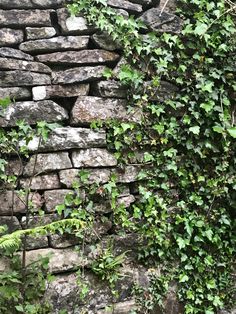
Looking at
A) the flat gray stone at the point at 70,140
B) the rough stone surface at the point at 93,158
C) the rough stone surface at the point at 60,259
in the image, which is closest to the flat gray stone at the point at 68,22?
the flat gray stone at the point at 70,140

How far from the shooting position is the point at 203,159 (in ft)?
10.7

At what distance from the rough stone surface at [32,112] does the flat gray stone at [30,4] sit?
0.71m

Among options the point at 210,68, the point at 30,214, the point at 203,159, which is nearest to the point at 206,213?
the point at 203,159

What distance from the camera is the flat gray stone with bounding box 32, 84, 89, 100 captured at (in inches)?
114

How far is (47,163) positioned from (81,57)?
32.9 inches

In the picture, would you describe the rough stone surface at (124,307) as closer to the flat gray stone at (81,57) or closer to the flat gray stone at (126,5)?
the flat gray stone at (81,57)

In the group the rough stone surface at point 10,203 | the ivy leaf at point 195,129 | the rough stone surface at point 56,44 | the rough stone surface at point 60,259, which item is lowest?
the rough stone surface at point 60,259

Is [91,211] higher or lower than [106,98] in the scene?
lower

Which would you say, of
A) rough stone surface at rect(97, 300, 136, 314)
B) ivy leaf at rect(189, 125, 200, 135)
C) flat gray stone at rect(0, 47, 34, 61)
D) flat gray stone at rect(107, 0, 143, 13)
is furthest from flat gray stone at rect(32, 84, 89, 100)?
rough stone surface at rect(97, 300, 136, 314)

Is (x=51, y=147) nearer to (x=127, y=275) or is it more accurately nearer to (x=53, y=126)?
(x=53, y=126)

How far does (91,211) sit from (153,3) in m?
1.76

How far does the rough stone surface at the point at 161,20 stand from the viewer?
3.18m

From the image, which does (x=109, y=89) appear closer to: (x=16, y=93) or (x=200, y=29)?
(x=16, y=93)

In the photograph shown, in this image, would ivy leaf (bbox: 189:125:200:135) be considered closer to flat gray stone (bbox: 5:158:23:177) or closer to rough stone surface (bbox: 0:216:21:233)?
flat gray stone (bbox: 5:158:23:177)
